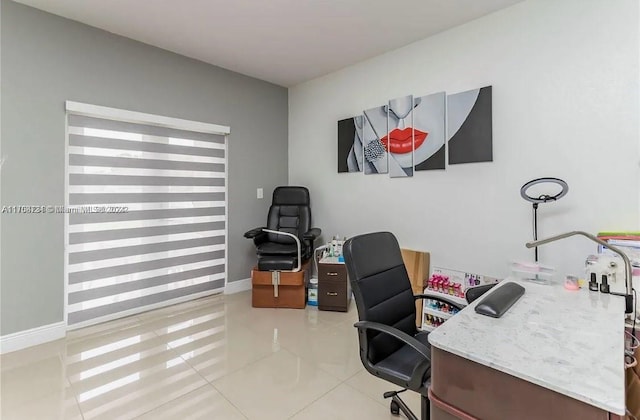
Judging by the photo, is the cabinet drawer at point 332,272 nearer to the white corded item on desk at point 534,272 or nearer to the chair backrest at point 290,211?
the chair backrest at point 290,211

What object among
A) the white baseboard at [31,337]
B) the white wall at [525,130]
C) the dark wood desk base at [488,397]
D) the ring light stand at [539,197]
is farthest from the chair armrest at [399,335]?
the white baseboard at [31,337]

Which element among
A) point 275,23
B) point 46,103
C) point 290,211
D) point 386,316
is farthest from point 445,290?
point 46,103

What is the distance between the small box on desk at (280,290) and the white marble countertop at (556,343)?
2.20 m

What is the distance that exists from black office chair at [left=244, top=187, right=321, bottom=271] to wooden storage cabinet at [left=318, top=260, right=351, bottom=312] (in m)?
0.30

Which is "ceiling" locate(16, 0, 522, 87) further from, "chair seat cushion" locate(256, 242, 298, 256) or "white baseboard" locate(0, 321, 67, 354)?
"white baseboard" locate(0, 321, 67, 354)

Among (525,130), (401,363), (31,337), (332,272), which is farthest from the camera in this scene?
(332,272)

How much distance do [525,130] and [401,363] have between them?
6.59ft

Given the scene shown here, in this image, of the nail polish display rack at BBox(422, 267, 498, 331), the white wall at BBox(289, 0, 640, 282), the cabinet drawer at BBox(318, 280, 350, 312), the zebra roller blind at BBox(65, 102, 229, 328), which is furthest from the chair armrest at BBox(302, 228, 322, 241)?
the nail polish display rack at BBox(422, 267, 498, 331)

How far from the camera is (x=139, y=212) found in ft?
10.1

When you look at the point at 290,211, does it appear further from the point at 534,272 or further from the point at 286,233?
the point at 534,272

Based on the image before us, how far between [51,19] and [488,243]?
412cm

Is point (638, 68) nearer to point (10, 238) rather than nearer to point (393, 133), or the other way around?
point (393, 133)

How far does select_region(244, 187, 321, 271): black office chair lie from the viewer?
3.28m

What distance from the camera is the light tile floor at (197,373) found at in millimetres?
1748
